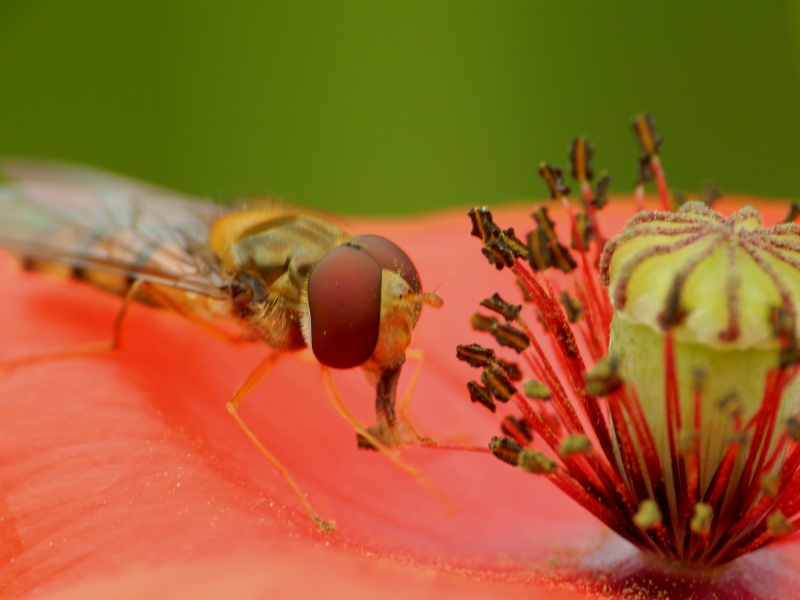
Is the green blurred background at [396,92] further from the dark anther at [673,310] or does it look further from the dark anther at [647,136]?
the dark anther at [673,310]

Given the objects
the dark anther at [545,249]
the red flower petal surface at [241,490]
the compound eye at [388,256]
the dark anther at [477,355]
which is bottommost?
the red flower petal surface at [241,490]

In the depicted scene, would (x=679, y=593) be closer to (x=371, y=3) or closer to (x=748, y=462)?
(x=748, y=462)

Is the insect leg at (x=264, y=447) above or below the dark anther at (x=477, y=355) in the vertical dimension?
below

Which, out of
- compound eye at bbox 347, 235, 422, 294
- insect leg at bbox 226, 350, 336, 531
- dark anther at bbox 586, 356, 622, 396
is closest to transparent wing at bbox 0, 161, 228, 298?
insect leg at bbox 226, 350, 336, 531

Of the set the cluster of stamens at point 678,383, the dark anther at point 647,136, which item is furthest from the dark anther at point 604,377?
the dark anther at point 647,136

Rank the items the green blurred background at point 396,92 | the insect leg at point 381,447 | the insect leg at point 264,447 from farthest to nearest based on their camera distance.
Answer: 1. the green blurred background at point 396,92
2. the insect leg at point 381,447
3. the insect leg at point 264,447

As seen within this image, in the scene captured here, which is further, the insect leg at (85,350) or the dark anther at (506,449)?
the insect leg at (85,350)

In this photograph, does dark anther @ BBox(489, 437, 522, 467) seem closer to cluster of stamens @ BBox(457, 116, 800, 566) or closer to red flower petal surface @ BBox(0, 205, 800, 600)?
cluster of stamens @ BBox(457, 116, 800, 566)

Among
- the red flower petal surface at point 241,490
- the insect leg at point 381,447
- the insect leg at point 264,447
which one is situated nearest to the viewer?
the red flower petal surface at point 241,490
